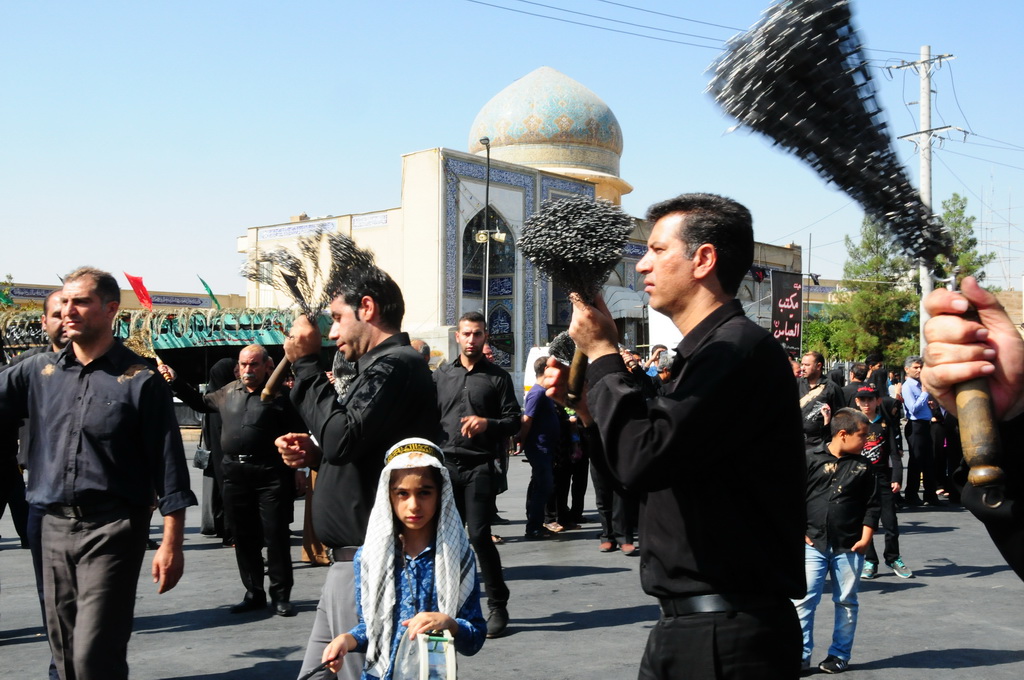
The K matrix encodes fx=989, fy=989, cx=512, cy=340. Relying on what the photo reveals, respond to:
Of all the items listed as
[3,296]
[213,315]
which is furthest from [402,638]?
[3,296]

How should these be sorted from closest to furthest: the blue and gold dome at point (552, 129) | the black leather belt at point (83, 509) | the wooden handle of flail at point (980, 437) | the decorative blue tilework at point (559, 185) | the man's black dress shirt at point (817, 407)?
the wooden handle of flail at point (980, 437) → the black leather belt at point (83, 509) → the man's black dress shirt at point (817, 407) → the decorative blue tilework at point (559, 185) → the blue and gold dome at point (552, 129)

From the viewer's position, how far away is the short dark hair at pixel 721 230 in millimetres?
2520

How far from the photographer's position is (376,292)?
12.9 ft

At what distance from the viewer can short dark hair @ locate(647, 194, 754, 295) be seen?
99.2 inches

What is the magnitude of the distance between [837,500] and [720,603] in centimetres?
371

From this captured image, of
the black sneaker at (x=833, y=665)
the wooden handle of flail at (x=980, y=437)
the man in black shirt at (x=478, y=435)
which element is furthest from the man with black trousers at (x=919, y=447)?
the wooden handle of flail at (x=980, y=437)

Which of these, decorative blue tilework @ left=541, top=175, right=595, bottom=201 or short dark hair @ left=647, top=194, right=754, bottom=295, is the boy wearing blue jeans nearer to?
short dark hair @ left=647, top=194, right=754, bottom=295

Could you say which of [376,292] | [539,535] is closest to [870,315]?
[539,535]

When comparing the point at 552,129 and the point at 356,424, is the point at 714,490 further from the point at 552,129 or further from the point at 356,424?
the point at 552,129

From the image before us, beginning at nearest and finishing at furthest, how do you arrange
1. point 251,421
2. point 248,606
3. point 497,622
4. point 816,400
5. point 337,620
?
point 337,620 < point 497,622 < point 248,606 < point 251,421 < point 816,400

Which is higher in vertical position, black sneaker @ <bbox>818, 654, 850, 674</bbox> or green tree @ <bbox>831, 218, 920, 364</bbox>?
green tree @ <bbox>831, 218, 920, 364</bbox>

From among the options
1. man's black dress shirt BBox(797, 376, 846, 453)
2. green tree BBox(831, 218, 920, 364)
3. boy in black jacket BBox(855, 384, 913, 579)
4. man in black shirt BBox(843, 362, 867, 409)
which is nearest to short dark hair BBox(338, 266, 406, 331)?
man's black dress shirt BBox(797, 376, 846, 453)

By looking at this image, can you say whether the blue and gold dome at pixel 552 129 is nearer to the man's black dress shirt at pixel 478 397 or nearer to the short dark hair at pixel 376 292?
the man's black dress shirt at pixel 478 397

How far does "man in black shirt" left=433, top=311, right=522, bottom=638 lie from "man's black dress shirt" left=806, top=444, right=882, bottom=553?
1.93 metres
